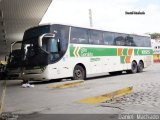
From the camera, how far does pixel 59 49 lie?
57.4ft

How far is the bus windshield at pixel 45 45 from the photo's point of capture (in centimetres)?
1691

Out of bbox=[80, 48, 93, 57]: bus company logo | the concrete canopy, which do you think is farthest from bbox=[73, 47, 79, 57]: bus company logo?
the concrete canopy

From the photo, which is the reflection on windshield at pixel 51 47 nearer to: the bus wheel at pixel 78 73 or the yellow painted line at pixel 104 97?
the bus wheel at pixel 78 73

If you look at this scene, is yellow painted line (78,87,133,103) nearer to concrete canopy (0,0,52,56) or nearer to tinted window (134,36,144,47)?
tinted window (134,36,144,47)

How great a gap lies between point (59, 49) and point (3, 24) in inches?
1016

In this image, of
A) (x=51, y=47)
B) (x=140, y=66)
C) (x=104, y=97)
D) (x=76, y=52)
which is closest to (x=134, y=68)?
(x=140, y=66)

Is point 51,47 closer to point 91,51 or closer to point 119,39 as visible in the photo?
point 91,51

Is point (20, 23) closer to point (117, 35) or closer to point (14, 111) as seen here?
point (117, 35)

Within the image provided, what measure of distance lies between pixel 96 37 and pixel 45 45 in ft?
14.9

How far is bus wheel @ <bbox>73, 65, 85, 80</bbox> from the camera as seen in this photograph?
60.6 feet

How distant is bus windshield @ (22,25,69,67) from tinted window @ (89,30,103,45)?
2.44 meters

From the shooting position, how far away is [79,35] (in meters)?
19.1

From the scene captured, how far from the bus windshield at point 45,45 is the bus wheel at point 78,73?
1.38 meters

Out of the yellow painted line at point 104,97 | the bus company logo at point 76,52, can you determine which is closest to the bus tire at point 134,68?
the bus company logo at point 76,52
